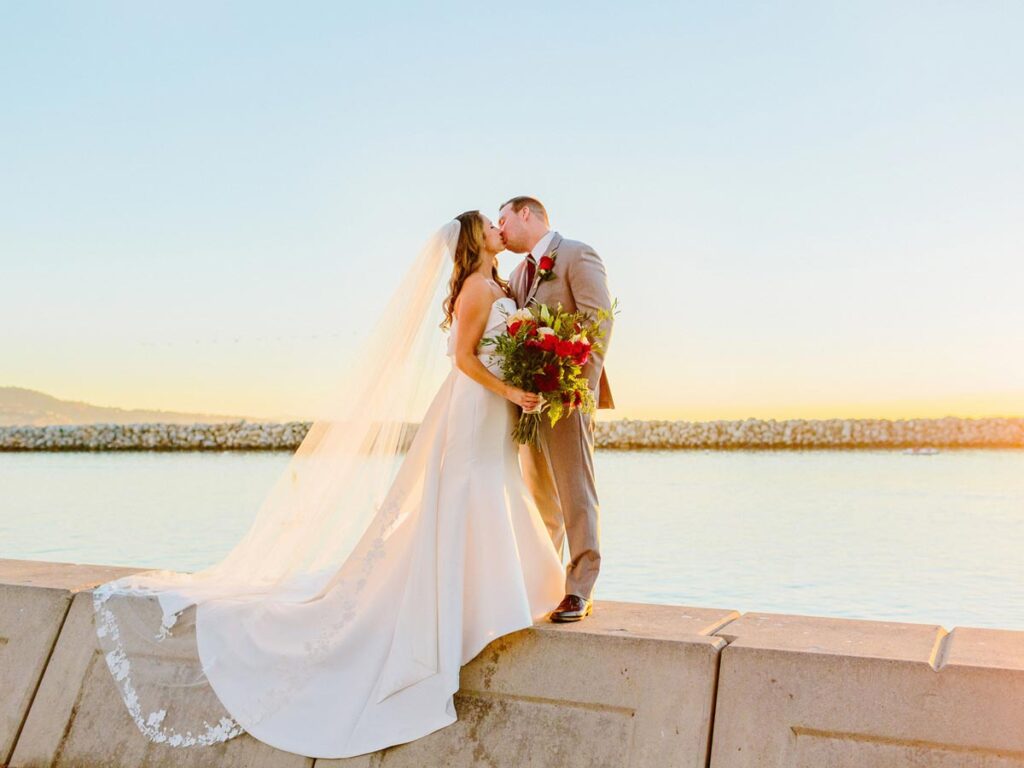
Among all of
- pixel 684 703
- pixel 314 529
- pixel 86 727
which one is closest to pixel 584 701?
pixel 684 703

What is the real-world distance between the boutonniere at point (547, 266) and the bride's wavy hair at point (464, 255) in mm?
266

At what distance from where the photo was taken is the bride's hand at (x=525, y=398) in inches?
169

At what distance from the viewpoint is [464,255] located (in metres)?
4.68

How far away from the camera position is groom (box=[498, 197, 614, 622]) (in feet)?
14.6

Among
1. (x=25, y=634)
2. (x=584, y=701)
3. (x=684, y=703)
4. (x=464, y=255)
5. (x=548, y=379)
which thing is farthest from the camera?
(x=25, y=634)

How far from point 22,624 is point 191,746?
1183 millimetres

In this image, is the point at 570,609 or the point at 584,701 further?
the point at 570,609

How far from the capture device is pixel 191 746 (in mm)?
4348

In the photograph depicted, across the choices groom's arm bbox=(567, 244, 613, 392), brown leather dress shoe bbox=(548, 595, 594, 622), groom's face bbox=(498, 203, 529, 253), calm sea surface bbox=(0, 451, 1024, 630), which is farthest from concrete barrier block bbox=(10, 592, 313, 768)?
calm sea surface bbox=(0, 451, 1024, 630)

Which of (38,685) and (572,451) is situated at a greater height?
(572,451)

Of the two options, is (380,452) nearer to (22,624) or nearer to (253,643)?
(253,643)

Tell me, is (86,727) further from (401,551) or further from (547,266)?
(547,266)

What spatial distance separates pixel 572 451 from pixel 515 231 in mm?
1052

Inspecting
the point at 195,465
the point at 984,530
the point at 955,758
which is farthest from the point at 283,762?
the point at 195,465
